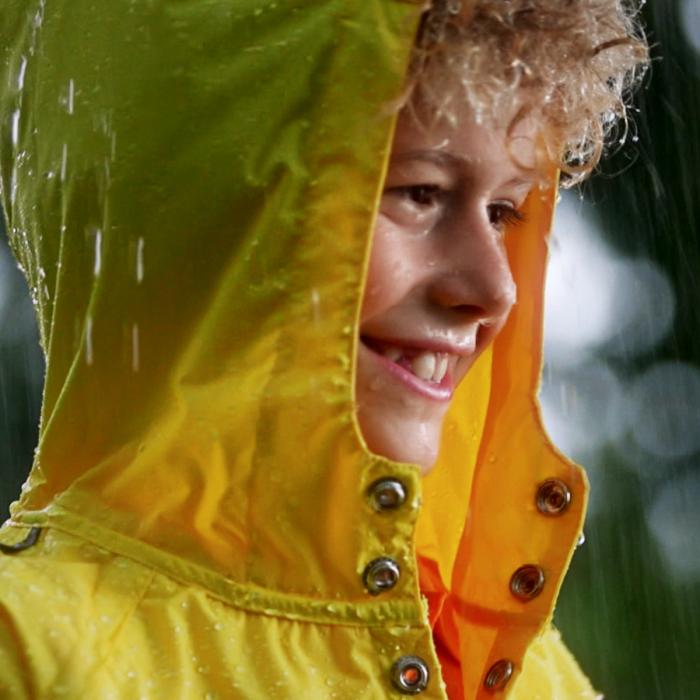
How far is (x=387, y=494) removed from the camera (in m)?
1.81

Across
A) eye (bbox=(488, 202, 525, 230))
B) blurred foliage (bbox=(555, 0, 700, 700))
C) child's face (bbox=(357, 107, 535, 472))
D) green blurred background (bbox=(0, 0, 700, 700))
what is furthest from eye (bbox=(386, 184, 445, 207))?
green blurred background (bbox=(0, 0, 700, 700))

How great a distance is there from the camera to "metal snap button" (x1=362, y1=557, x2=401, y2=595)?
1808 mm

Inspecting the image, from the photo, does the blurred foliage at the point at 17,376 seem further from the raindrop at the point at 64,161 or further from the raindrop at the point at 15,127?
the raindrop at the point at 64,161

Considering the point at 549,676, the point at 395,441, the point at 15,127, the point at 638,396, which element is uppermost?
the point at 15,127

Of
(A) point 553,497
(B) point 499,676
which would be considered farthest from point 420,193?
(B) point 499,676

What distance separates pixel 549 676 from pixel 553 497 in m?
0.27

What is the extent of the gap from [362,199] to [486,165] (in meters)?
0.20

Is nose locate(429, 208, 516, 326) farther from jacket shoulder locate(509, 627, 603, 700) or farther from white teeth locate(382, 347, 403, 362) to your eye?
jacket shoulder locate(509, 627, 603, 700)

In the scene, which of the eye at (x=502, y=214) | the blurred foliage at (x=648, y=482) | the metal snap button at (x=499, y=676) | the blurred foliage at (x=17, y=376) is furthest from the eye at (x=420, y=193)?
the blurred foliage at (x=17, y=376)

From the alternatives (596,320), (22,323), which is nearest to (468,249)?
(22,323)

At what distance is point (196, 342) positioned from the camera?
1815 millimetres

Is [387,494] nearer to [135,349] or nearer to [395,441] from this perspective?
[395,441]

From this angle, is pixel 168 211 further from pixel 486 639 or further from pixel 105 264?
pixel 486 639

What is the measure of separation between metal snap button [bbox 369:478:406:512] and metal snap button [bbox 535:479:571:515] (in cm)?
42
